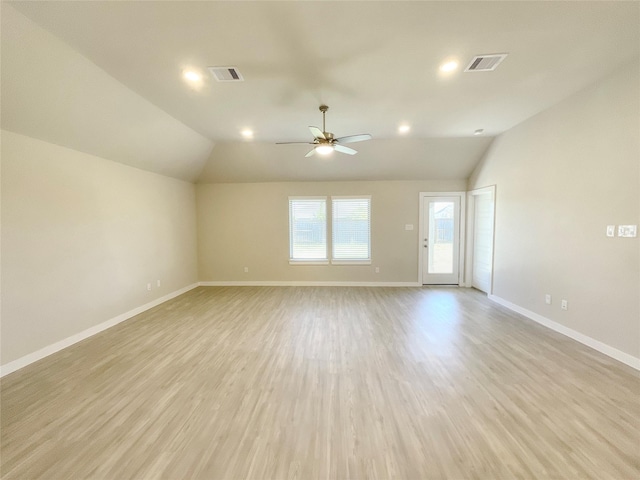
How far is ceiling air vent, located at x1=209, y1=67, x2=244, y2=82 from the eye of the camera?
257 centimetres

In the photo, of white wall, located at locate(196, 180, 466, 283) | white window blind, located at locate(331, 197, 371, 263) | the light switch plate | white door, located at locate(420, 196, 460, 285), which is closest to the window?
white window blind, located at locate(331, 197, 371, 263)

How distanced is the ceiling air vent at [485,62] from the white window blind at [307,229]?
408 cm

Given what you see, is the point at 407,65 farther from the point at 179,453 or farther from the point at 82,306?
the point at 82,306

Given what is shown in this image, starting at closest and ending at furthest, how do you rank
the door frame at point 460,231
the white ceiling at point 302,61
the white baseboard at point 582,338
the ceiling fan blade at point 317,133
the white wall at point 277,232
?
the white ceiling at point 302,61, the white baseboard at point 582,338, the ceiling fan blade at point 317,133, the door frame at point 460,231, the white wall at point 277,232

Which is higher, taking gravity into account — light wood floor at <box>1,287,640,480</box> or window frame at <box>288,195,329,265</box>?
window frame at <box>288,195,329,265</box>

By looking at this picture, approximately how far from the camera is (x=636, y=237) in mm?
2604

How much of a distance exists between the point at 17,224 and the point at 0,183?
1.45 ft

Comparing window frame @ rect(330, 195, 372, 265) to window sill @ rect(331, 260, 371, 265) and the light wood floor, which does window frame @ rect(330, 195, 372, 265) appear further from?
the light wood floor

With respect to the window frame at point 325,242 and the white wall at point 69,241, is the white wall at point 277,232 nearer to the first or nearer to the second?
the window frame at point 325,242

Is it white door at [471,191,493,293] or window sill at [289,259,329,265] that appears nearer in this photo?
white door at [471,191,493,293]

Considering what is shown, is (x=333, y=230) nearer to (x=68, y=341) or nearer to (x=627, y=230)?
(x=627, y=230)

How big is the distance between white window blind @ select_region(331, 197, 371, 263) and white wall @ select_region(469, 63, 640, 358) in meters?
2.82

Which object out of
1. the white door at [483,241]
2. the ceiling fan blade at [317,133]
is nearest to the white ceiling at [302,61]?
the ceiling fan blade at [317,133]

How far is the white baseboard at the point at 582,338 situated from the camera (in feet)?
8.68
